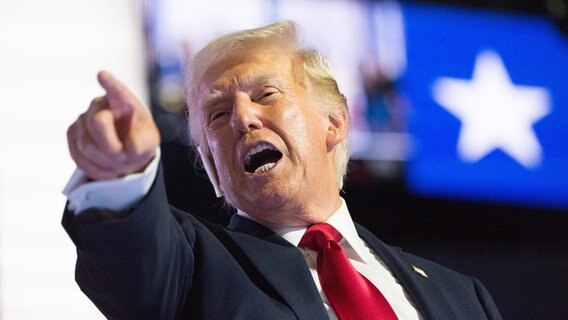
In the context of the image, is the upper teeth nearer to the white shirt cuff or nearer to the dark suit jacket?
the dark suit jacket

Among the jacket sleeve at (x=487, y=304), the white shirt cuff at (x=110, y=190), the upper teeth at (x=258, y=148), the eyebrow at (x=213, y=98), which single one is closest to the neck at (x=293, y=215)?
the upper teeth at (x=258, y=148)

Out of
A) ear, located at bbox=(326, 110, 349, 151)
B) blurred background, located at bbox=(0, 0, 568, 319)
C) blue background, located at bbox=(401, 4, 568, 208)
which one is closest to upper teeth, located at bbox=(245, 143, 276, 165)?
ear, located at bbox=(326, 110, 349, 151)

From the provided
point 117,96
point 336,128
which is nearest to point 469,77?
point 336,128

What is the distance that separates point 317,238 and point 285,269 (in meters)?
0.17

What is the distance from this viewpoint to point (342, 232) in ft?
6.91

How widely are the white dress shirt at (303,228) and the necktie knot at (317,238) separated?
0.01 m

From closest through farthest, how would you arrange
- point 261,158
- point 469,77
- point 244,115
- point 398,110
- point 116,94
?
point 116,94, point 244,115, point 261,158, point 398,110, point 469,77

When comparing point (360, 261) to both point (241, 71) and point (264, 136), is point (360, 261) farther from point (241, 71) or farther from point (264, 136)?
point (241, 71)

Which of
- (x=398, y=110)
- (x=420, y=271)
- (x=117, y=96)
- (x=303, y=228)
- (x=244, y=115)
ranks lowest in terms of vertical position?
(x=398, y=110)

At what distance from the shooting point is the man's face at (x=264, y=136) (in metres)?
2.04

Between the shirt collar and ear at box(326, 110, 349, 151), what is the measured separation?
0.48ft

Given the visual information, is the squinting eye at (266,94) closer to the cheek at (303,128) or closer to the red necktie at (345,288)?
the cheek at (303,128)

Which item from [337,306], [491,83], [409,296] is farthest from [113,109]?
[491,83]

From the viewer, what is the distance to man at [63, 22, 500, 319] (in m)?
1.50
